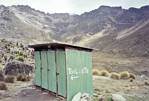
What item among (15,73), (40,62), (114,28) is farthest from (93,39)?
(40,62)

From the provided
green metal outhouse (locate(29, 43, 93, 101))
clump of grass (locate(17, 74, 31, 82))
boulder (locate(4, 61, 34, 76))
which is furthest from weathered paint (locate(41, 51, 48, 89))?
boulder (locate(4, 61, 34, 76))

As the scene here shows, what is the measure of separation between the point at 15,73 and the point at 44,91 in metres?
9.78

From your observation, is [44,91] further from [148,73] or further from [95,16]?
[95,16]

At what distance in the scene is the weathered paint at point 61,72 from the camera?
1700cm

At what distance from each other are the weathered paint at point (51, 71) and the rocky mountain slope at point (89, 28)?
5323cm

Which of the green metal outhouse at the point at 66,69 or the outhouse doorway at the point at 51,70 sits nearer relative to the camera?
the green metal outhouse at the point at 66,69

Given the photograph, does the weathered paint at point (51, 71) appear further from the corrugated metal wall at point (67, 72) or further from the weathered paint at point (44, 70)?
the weathered paint at point (44, 70)

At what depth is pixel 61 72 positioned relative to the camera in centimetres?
1738

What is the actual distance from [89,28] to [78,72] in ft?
376

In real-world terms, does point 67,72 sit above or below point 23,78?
above

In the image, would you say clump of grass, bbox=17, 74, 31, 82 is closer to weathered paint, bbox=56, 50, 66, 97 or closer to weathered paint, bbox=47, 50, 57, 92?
weathered paint, bbox=47, 50, 57, 92

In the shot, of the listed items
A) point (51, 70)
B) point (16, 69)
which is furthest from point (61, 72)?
point (16, 69)

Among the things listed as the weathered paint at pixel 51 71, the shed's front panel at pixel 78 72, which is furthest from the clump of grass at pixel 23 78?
the shed's front panel at pixel 78 72

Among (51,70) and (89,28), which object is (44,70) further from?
(89,28)
